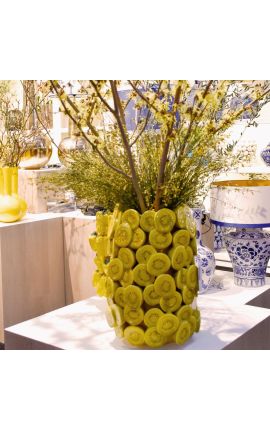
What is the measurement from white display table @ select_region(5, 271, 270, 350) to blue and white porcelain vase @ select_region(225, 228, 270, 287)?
0.42m

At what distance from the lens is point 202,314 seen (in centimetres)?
155

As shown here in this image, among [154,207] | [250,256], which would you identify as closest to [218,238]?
[250,256]

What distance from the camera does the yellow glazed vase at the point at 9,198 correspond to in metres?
2.65

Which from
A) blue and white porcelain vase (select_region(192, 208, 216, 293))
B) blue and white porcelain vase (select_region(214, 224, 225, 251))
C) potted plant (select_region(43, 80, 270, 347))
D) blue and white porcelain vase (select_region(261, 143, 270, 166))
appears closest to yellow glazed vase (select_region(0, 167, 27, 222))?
blue and white porcelain vase (select_region(214, 224, 225, 251))

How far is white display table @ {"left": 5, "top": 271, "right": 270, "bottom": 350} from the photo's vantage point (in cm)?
137

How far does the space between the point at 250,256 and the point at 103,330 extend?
0.81 metres

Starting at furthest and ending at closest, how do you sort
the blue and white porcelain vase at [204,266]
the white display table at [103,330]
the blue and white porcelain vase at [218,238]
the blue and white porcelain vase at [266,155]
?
the blue and white porcelain vase at [266,155] → the blue and white porcelain vase at [218,238] → the blue and white porcelain vase at [204,266] → the white display table at [103,330]

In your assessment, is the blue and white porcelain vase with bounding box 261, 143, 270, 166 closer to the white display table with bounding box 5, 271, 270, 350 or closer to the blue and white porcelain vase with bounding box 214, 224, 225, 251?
the blue and white porcelain vase with bounding box 214, 224, 225, 251

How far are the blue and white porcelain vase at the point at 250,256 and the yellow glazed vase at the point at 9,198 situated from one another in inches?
43.2

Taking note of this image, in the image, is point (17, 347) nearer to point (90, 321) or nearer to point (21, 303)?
point (90, 321)

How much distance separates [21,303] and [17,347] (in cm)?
130

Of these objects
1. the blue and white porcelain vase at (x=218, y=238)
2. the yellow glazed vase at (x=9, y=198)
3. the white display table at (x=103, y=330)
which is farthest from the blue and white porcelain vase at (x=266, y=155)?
the white display table at (x=103, y=330)

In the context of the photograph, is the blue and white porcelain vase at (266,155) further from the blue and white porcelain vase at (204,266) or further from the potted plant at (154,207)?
the potted plant at (154,207)

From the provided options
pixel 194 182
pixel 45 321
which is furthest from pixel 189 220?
pixel 45 321
